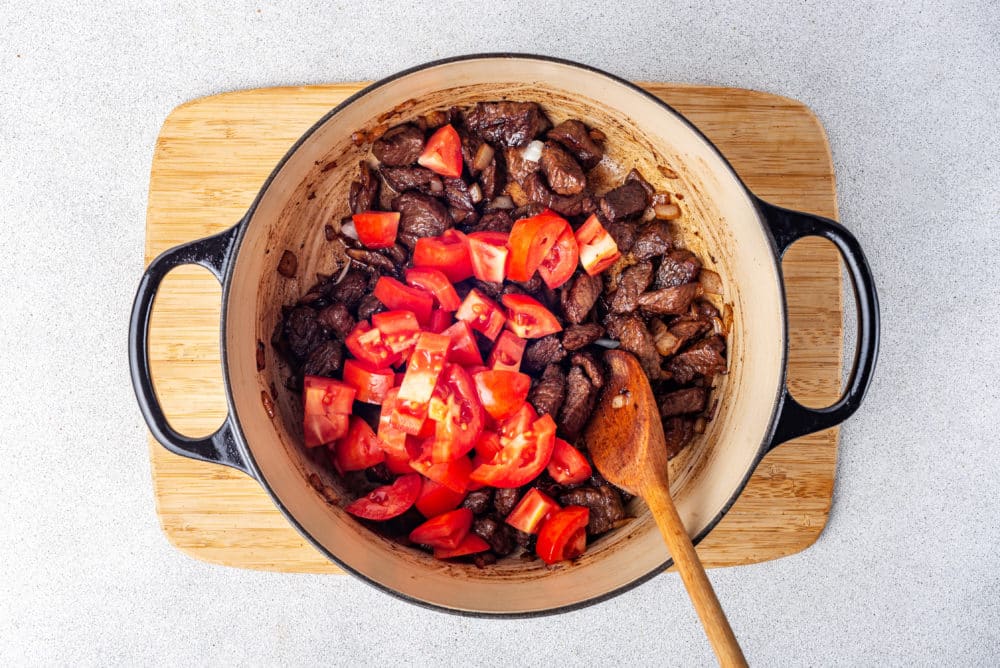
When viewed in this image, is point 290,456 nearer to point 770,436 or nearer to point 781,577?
point 770,436

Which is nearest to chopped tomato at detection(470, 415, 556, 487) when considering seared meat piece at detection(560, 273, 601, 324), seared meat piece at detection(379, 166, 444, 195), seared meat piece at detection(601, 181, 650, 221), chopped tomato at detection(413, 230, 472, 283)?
seared meat piece at detection(560, 273, 601, 324)

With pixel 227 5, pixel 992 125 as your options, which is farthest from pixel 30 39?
pixel 992 125

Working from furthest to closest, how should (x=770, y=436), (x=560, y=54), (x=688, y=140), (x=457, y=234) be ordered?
1. (x=560, y=54)
2. (x=457, y=234)
3. (x=688, y=140)
4. (x=770, y=436)

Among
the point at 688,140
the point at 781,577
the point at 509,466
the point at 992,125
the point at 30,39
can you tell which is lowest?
the point at 781,577

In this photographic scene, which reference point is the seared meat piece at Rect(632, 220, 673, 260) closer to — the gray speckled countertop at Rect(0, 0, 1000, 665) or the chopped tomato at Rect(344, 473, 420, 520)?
the gray speckled countertop at Rect(0, 0, 1000, 665)

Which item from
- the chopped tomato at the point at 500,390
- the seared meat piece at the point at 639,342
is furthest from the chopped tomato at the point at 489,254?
the seared meat piece at the point at 639,342

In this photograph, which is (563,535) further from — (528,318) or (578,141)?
(578,141)

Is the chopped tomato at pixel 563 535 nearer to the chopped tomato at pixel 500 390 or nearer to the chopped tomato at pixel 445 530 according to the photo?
the chopped tomato at pixel 445 530

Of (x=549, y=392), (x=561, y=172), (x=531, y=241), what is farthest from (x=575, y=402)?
(x=561, y=172)
